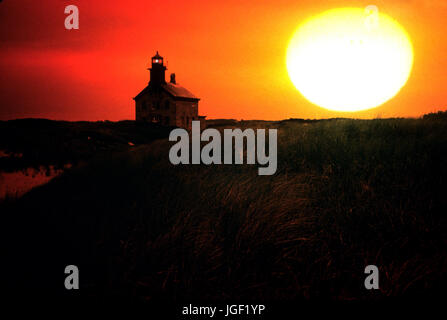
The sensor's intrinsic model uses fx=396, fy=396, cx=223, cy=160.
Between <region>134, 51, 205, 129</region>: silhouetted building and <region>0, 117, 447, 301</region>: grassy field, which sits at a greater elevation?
<region>134, 51, 205, 129</region>: silhouetted building

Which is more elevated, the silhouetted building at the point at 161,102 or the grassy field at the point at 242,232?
the silhouetted building at the point at 161,102

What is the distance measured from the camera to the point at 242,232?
406 centimetres

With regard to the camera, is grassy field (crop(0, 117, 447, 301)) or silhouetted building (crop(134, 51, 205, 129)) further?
silhouetted building (crop(134, 51, 205, 129))

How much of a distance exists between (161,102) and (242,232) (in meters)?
42.8

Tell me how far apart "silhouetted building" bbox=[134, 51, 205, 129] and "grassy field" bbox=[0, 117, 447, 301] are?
3976 cm

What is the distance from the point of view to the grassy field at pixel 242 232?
3551 millimetres

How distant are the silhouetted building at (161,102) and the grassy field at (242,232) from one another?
3976 cm

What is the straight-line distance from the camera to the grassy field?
3551mm

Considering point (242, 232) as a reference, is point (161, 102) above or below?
above

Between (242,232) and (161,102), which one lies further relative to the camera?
(161,102)

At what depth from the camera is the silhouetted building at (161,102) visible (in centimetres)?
4534

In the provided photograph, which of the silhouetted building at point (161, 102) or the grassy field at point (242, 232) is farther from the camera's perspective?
the silhouetted building at point (161, 102)
